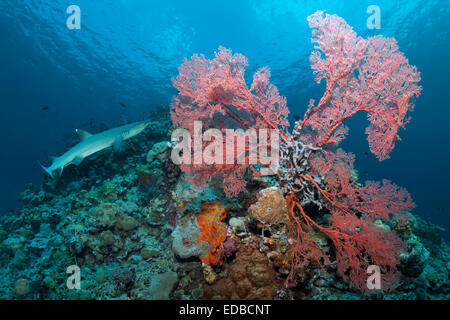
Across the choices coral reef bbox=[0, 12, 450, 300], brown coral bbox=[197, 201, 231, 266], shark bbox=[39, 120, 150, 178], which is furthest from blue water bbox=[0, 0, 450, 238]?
brown coral bbox=[197, 201, 231, 266]

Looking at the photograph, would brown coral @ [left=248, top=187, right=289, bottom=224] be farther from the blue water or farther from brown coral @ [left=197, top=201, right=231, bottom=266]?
the blue water

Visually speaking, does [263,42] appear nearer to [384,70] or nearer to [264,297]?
[384,70]

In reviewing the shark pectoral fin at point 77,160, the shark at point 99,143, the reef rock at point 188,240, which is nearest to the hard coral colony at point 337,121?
the reef rock at point 188,240

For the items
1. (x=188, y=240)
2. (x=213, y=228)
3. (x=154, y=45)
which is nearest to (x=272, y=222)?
(x=213, y=228)

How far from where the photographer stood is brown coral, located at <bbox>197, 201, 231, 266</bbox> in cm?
350

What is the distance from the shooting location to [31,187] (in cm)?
1061

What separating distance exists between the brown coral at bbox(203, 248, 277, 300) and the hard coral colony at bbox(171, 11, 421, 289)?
39cm

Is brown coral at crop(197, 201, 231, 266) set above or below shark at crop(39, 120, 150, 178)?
below

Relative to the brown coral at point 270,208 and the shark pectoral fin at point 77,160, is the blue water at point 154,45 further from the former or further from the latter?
the brown coral at point 270,208

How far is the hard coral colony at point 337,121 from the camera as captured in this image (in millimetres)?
3307

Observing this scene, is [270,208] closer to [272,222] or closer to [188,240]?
[272,222]

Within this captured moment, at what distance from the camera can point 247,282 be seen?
9.71 ft

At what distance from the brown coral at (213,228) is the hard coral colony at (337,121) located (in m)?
0.76
